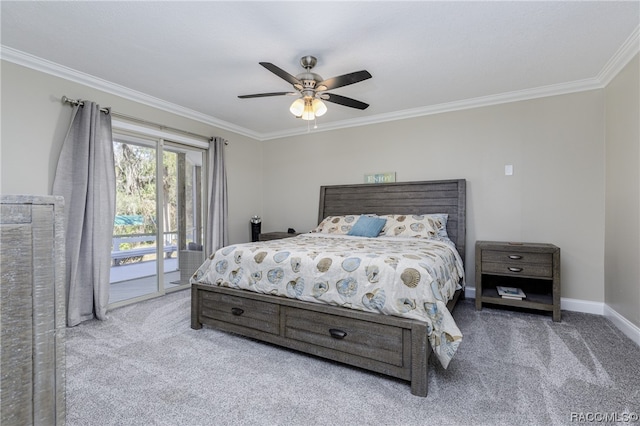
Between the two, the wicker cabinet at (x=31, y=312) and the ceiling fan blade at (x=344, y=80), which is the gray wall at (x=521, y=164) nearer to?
the ceiling fan blade at (x=344, y=80)

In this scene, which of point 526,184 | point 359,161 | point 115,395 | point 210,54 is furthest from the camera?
point 359,161

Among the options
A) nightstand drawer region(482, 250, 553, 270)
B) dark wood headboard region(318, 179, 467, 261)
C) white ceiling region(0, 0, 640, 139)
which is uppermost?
white ceiling region(0, 0, 640, 139)

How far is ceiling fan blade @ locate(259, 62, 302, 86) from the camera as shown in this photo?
2.19 m

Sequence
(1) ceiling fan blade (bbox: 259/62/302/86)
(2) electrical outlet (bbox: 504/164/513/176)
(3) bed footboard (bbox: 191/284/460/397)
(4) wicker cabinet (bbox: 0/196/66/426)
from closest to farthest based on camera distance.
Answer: (4) wicker cabinet (bbox: 0/196/66/426), (3) bed footboard (bbox: 191/284/460/397), (1) ceiling fan blade (bbox: 259/62/302/86), (2) electrical outlet (bbox: 504/164/513/176)

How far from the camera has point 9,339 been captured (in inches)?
26.6

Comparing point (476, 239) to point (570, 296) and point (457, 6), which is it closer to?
point (570, 296)

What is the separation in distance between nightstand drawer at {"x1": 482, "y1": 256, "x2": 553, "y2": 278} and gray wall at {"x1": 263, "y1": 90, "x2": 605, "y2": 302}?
55 centimetres

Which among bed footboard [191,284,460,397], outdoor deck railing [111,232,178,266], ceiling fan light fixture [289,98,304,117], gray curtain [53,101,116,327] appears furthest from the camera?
outdoor deck railing [111,232,178,266]

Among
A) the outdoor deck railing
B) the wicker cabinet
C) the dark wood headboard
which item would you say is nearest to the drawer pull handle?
the wicker cabinet

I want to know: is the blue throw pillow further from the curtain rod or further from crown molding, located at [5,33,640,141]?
the curtain rod

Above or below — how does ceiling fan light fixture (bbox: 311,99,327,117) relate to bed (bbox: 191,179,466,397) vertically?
above

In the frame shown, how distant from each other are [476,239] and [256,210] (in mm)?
3465

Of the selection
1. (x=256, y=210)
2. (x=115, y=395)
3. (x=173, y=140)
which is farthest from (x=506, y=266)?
(x=173, y=140)

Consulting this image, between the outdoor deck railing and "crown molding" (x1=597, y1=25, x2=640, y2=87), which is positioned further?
the outdoor deck railing
